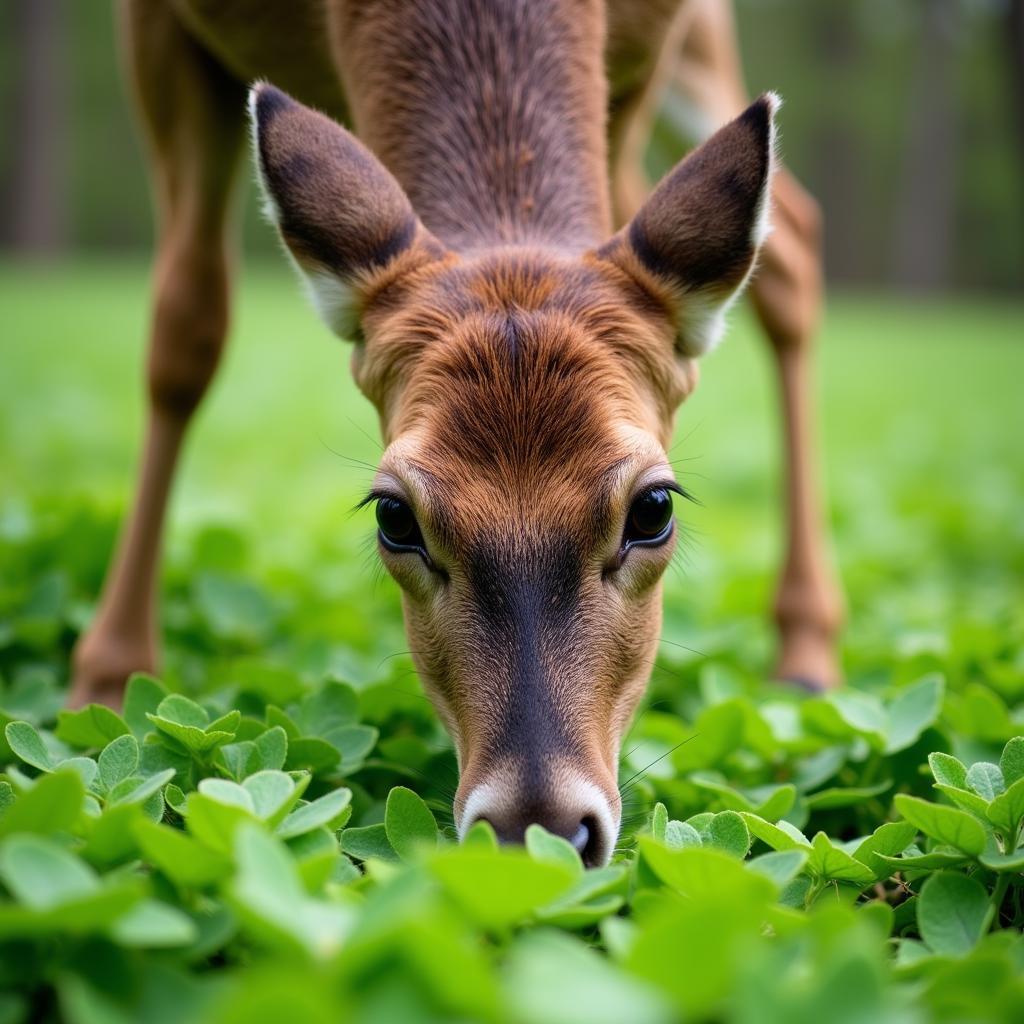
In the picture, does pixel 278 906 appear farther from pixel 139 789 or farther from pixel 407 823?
pixel 407 823

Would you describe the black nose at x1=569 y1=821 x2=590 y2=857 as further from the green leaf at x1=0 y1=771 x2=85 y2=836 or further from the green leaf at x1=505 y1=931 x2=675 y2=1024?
the green leaf at x1=0 y1=771 x2=85 y2=836

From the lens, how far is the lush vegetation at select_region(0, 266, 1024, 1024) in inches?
68.7

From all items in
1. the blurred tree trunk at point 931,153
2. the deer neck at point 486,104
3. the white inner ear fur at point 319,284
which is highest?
the deer neck at point 486,104

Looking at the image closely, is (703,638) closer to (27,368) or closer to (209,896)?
(209,896)

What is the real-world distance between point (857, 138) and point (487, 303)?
58961 millimetres

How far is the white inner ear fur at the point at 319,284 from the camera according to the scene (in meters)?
3.60

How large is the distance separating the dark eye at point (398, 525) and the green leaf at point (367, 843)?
76 centimetres

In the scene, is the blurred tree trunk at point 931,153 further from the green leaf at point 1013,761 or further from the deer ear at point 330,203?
the green leaf at point 1013,761

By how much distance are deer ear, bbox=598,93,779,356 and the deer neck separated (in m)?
0.52

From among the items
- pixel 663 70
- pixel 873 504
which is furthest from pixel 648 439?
pixel 873 504

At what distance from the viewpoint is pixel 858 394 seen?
687 inches

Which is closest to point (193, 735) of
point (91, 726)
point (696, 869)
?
point (91, 726)

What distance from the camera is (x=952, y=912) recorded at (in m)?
2.44

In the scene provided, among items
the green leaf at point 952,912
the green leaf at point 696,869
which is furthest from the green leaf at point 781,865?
the green leaf at point 952,912
